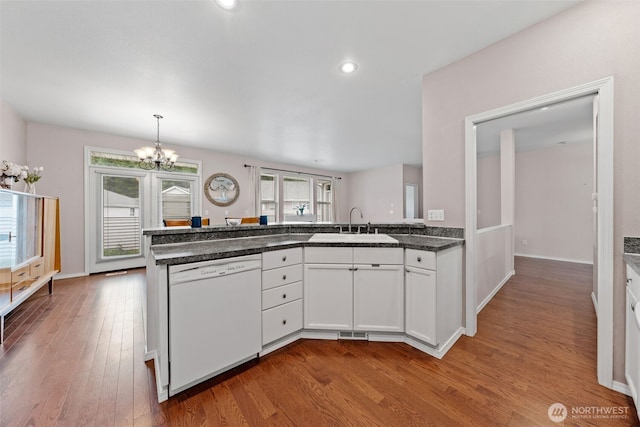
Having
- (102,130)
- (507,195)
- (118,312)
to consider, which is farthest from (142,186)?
(507,195)

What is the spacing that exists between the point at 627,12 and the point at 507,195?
9.99 feet

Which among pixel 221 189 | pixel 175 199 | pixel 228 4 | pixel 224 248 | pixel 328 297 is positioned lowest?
pixel 328 297

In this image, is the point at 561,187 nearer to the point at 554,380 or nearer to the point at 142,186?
the point at 554,380

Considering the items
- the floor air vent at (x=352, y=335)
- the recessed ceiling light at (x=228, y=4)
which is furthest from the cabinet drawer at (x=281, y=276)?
the recessed ceiling light at (x=228, y=4)

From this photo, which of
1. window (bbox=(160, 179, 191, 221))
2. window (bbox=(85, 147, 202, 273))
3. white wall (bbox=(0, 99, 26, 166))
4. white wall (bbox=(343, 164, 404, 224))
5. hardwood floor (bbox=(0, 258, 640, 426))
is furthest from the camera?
white wall (bbox=(343, 164, 404, 224))

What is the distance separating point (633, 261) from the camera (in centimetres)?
127

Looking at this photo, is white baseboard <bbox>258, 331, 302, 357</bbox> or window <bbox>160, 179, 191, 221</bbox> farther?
window <bbox>160, 179, 191, 221</bbox>

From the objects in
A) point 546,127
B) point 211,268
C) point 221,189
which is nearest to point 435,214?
point 211,268

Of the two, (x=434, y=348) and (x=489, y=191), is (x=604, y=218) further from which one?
(x=489, y=191)

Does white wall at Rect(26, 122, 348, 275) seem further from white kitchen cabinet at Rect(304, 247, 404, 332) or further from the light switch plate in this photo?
the light switch plate

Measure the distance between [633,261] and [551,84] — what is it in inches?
48.0

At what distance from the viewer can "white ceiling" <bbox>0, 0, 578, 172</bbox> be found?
1.63 meters

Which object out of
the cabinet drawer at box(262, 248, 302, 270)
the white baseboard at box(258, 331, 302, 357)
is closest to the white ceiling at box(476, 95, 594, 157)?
the cabinet drawer at box(262, 248, 302, 270)

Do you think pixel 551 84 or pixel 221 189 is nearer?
pixel 551 84
